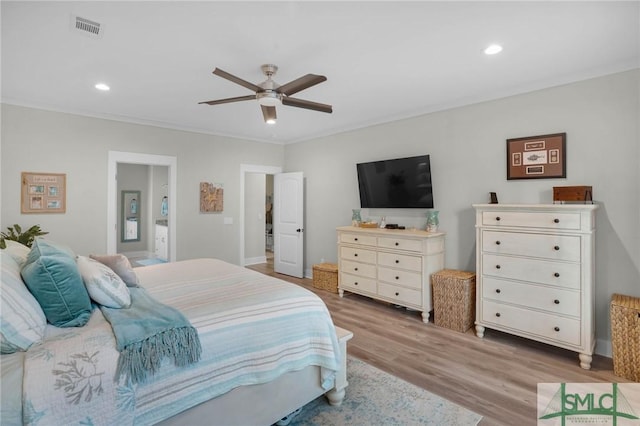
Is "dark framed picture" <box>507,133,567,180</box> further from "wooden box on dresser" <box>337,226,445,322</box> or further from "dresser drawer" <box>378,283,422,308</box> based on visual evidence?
"dresser drawer" <box>378,283,422,308</box>

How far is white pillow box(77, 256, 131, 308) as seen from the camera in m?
1.77

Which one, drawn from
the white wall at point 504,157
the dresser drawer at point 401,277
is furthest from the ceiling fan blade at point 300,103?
the dresser drawer at point 401,277

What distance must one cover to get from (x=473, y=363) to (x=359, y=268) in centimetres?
194

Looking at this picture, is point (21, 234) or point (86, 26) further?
point (21, 234)

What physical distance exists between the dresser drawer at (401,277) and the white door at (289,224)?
2062 mm

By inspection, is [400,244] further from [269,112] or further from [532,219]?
[269,112]

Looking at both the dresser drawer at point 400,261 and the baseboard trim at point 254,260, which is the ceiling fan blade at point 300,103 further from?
the baseboard trim at point 254,260

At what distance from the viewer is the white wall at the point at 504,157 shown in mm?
2855

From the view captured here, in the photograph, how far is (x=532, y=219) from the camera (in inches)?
118

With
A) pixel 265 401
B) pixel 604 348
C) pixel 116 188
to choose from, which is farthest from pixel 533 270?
pixel 116 188

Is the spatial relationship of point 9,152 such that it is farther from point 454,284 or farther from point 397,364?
point 454,284

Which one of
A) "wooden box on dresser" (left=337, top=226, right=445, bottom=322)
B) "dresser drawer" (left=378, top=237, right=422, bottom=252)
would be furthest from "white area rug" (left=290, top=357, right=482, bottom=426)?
"dresser drawer" (left=378, top=237, right=422, bottom=252)

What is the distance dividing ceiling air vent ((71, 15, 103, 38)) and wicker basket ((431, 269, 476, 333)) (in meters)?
3.82

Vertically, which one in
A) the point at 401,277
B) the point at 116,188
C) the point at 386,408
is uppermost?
the point at 116,188
